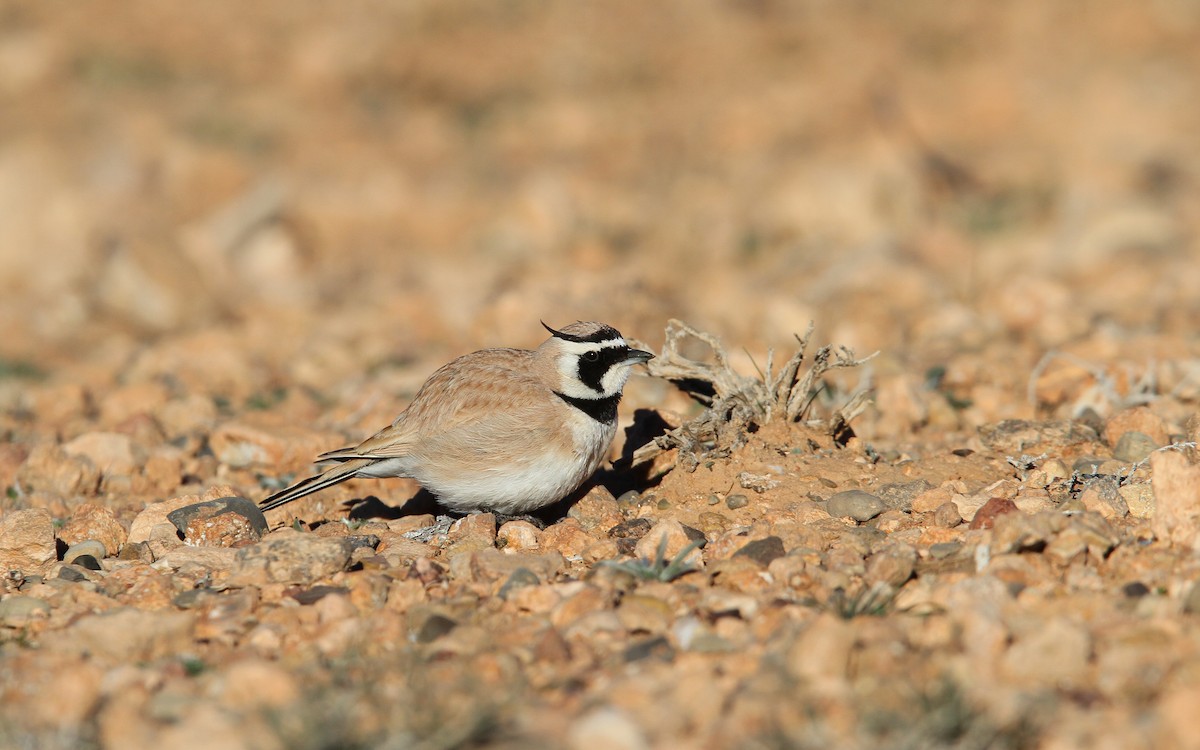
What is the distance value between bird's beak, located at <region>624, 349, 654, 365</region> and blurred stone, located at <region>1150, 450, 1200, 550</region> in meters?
2.23

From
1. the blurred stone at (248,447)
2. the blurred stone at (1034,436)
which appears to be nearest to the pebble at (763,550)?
the blurred stone at (1034,436)

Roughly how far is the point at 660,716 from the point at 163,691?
1449 mm

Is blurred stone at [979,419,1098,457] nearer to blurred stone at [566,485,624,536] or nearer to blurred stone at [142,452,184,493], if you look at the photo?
blurred stone at [566,485,624,536]

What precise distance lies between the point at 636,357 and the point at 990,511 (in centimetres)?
173

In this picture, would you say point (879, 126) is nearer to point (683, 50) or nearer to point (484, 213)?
point (683, 50)

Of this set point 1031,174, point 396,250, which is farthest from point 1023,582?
point 1031,174

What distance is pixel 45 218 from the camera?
39.0 feet

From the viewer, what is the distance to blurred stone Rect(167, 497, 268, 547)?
527 cm

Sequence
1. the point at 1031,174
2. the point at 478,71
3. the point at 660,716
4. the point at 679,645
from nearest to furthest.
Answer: the point at 660,716 < the point at 679,645 < the point at 1031,174 < the point at 478,71

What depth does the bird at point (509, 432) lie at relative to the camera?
5496mm

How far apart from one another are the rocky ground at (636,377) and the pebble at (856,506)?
24 millimetres

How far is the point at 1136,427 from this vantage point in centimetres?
586

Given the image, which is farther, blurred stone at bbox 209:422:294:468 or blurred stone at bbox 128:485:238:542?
blurred stone at bbox 209:422:294:468

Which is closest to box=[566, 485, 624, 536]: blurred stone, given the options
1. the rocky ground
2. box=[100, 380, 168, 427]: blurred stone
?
the rocky ground
